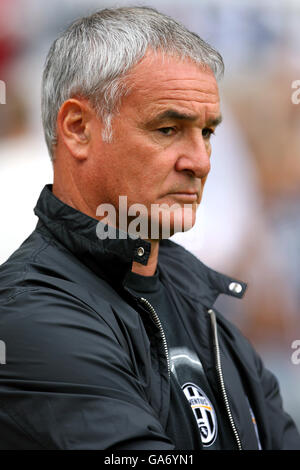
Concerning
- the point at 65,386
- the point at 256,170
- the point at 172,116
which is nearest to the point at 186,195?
the point at 172,116

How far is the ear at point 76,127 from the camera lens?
5.68ft

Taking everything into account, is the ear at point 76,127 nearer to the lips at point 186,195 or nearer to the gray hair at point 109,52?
the gray hair at point 109,52

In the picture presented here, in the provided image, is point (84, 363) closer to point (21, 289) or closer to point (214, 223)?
point (21, 289)

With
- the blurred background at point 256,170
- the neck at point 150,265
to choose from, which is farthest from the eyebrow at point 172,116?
the blurred background at point 256,170

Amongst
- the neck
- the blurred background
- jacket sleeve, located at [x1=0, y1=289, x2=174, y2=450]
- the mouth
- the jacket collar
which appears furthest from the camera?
the blurred background

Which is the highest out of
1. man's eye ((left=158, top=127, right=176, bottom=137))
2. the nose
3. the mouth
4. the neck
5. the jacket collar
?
man's eye ((left=158, top=127, right=176, bottom=137))

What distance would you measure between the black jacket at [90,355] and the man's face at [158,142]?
6.2 inches

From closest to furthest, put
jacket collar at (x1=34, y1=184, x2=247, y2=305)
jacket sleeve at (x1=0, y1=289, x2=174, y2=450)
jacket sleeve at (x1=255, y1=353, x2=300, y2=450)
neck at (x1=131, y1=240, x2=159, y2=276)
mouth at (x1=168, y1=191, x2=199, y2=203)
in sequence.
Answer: jacket sleeve at (x1=0, y1=289, x2=174, y2=450) < jacket collar at (x1=34, y1=184, x2=247, y2=305) < mouth at (x1=168, y1=191, x2=199, y2=203) < neck at (x1=131, y1=240, x2=159, y2=276) < jacket sleeve at (x1=255, y1=353, x2=300, y2=450)

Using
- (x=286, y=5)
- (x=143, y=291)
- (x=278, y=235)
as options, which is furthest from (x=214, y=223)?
(x=143, y=291)

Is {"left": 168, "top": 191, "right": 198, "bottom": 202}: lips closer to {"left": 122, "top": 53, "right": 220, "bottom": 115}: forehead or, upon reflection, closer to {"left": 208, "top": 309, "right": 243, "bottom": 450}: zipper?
{"left": 122, "top": 53, "right": 220, "bottom": 115}: forehead

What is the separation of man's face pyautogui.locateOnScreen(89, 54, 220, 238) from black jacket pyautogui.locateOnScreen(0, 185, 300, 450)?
0.16 m

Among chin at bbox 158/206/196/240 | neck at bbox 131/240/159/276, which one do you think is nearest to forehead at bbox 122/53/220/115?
chin at bbox 158/206/196/240

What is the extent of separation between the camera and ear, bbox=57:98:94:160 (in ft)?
5.68
